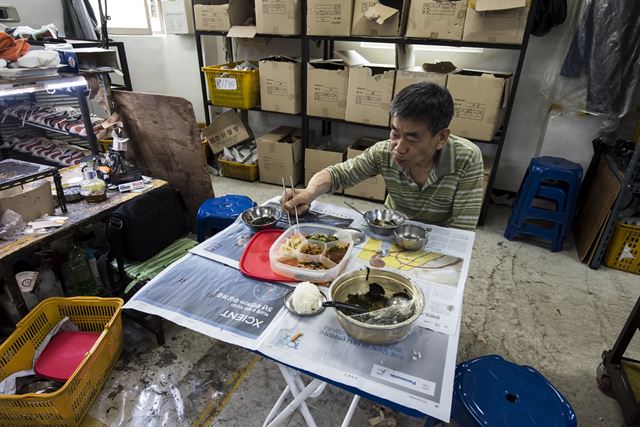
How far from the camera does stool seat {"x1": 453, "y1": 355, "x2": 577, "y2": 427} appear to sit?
3.60ft

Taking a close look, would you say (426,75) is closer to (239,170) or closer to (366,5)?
(366,5)

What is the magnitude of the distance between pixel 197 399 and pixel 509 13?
3063 millimetres

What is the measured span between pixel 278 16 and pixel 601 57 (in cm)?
259

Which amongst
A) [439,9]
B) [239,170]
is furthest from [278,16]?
[239,170]

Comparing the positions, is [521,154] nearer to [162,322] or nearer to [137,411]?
[162,322]

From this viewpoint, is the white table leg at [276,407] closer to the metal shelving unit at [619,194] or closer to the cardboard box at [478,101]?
the cardboard box at [478,101]

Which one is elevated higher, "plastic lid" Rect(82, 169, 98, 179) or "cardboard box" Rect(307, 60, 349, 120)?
"cardboard box" Rect(307, 60, 349, 120)

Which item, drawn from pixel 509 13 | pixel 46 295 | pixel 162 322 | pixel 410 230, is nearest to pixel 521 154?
pixel 509 13

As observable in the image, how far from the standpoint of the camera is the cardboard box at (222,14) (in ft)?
11.4

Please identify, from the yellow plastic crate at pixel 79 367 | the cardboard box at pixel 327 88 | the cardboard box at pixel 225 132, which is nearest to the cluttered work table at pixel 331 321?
the yellow plastic crate at pixel 79 367

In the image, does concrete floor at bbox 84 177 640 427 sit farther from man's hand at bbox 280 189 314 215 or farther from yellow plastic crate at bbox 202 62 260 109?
yellow plastic crate at bbox 202 62 260 109

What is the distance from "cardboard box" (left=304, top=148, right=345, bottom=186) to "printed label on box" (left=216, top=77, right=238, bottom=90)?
98cm

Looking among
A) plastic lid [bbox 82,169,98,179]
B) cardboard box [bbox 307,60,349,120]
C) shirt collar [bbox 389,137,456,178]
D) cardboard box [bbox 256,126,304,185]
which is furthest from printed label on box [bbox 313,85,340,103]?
plastic lid [bbox 82,169,98,179]

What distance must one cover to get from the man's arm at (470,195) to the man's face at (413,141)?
181 millimetres
